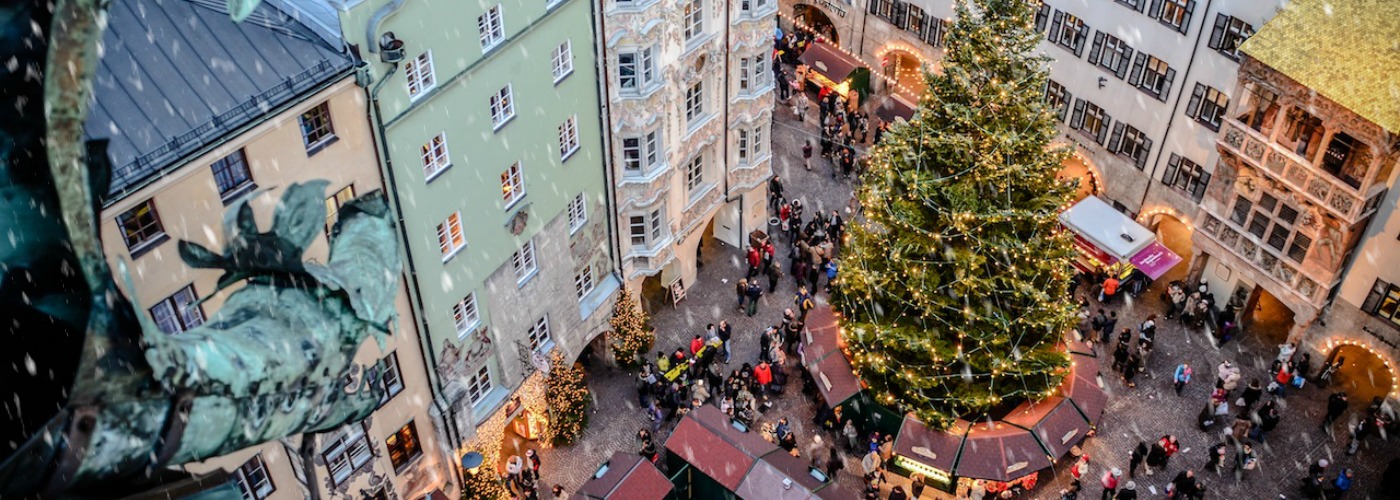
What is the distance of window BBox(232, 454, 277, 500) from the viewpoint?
30172 millimetres

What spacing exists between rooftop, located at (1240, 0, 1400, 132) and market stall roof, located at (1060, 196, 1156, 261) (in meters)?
9.16

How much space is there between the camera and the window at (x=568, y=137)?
37.0 meters

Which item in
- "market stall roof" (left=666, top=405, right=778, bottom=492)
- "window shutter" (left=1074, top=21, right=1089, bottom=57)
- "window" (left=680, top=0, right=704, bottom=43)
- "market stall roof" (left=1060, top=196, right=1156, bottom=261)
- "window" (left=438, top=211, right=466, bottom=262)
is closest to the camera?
"window" (left=438, top=211, right=466, bottom=262)

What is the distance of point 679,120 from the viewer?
135 ft

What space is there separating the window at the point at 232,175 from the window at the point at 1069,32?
33.2 metres

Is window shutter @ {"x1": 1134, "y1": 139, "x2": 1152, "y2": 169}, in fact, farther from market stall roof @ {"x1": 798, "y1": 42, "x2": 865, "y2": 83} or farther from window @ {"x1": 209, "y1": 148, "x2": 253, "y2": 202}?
window @ {"x1": 209, "y1": 148, "x2": 253, "y2": 202}

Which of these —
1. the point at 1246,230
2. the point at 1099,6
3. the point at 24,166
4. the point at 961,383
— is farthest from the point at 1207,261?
the point at 24,166

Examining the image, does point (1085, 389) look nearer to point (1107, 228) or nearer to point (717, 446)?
point (1107, 228)

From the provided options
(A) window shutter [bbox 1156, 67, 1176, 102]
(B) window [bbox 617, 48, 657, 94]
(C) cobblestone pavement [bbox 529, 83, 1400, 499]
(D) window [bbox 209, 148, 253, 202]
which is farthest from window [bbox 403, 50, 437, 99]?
(A) window shutter [bbox 1156, 67, 1176, 102]

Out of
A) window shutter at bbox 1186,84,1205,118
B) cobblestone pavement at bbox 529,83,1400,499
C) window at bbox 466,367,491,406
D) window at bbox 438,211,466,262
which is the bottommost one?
cobblestone pavement at bbox 529,83,1400,499

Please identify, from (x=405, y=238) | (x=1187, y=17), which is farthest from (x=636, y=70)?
(x=1187, y=17)

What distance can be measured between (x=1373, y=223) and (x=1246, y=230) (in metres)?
4.56

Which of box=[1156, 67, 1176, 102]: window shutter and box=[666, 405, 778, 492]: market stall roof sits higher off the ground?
box=[1156, 67, 1176, 102]: window shutter

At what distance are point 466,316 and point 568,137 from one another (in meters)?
6.14
